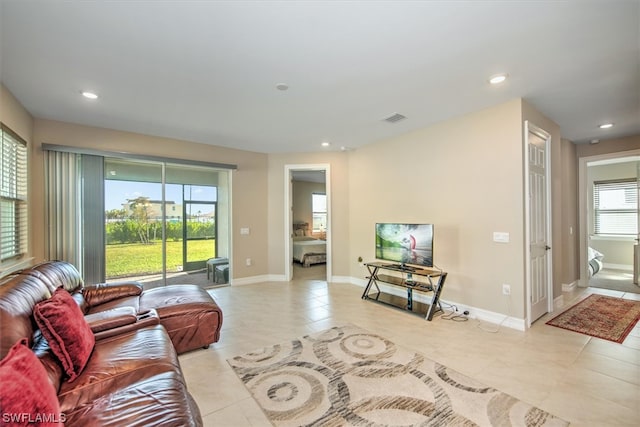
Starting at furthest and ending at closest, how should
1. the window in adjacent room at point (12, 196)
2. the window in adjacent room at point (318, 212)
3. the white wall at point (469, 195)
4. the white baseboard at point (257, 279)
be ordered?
1. the window in adjacent room at point (318, 212)
2. the white baseboard at point (257, 279)
3. the white wall at point (469, 195)
4. the window in adjacent room at point (12, 196)

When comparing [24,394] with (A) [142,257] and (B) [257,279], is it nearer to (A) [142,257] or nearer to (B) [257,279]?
(A) [142,257]

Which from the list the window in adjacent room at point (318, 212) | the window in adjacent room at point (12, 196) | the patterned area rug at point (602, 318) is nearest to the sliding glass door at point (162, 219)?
the window in adjacent room at point (12, 196)

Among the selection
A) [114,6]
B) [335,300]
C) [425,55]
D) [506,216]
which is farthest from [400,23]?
[335,300]

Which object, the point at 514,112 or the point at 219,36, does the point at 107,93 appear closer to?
the point at 219,36

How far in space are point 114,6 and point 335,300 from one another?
4077 millimetres

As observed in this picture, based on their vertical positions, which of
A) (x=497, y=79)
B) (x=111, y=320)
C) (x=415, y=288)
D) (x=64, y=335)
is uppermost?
(x=497, y=79)

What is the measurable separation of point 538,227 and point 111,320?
469 centimetres

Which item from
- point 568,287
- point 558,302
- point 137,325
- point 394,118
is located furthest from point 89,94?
point 568,287

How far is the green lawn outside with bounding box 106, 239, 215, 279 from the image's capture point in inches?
171

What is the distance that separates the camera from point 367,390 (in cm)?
210

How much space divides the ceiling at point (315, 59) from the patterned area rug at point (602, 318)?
2.66 meters

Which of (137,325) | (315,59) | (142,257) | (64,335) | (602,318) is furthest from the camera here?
(142,257)

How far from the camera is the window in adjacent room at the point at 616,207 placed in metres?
6.32

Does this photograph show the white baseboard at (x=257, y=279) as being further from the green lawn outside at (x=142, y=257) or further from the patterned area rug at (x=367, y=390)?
the patterned area rug at (x=367, y=390)
